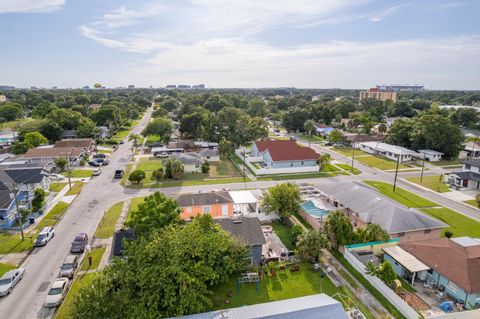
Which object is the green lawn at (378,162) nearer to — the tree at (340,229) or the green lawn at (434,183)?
the green lawn at (434,183)

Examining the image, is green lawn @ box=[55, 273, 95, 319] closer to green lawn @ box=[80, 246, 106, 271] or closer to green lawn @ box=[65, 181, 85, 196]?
green lawn @ box=[80, 246, 106, 271]

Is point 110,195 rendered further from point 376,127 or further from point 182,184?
point 376,127

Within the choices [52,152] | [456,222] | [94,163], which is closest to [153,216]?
[456,222]

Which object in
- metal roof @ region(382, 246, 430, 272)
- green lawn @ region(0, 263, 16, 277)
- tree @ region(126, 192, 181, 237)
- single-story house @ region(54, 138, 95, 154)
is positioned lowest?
green lawn @ region(0, 263, 16, 277)

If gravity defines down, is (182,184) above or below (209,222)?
below

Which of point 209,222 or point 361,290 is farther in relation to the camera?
point 209,222

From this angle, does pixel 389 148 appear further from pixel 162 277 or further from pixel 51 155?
pixel 51 155

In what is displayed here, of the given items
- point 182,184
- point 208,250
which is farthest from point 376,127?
point 208,250

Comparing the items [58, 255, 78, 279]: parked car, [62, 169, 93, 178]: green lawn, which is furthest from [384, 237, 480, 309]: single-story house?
[62, 169, 93, 178]: green lawn
